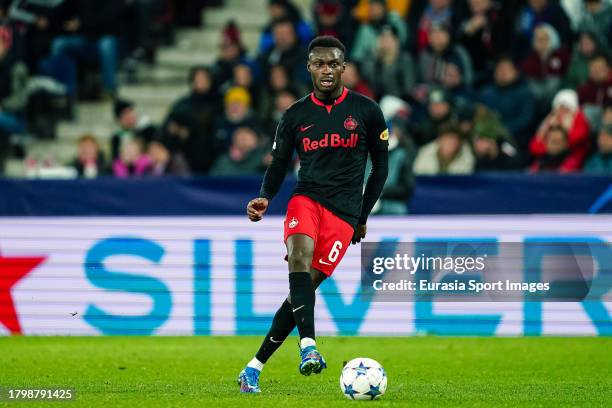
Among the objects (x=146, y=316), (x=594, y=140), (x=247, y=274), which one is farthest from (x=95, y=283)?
(x=594, y=140)

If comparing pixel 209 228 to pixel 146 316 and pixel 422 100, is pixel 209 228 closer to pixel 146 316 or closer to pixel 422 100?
pixel 146 316

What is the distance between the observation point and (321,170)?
8.76 meters

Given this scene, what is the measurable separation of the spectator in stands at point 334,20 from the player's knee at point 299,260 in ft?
32.7

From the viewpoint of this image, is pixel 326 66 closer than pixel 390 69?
Yes

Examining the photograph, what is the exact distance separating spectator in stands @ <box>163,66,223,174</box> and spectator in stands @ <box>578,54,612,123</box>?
4.81 meters

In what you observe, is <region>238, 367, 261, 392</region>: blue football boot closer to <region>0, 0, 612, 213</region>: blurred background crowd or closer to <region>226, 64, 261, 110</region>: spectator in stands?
<region>0, 0, 612, 213</region>: blurred background crowd

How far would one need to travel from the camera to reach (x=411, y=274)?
1308 cm

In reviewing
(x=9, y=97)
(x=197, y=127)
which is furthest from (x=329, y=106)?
(x=9, y=97)

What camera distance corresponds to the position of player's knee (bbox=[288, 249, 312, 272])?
8.51 meters

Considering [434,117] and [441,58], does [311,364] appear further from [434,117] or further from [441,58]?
[441,58]

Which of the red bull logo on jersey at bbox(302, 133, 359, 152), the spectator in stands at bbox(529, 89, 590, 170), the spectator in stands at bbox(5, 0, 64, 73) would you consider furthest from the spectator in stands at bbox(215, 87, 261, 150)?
the red bull logo on jersey at bbox(302, 133, 359, 152)

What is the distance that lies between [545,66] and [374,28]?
101 inches

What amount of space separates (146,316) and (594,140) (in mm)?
6046

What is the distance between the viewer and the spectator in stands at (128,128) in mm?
18234
